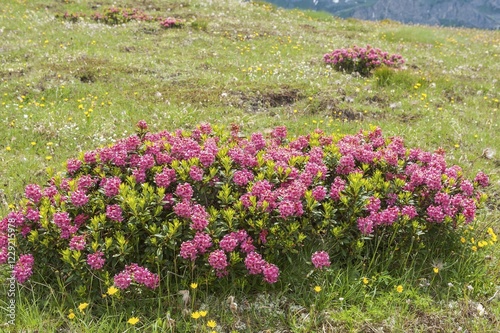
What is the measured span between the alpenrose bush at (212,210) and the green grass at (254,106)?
0.40 m

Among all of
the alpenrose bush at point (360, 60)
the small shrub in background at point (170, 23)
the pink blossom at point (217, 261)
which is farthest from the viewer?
the small shrub in background at point (170, 23)

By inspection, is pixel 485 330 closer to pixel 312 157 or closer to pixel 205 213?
pixel 312 157

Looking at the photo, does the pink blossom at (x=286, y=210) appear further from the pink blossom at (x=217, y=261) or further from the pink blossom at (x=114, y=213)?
the pink blossom at (x=114, y=213)

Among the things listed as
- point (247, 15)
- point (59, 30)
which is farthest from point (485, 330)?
point (247, 15)

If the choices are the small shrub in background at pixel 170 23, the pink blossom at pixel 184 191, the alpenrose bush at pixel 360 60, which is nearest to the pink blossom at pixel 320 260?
the pink blossom at pixel 184 191

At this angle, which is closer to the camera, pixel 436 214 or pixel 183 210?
pixel 183 210

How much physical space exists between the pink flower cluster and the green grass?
0.75 ft

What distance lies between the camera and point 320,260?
501 centimetres

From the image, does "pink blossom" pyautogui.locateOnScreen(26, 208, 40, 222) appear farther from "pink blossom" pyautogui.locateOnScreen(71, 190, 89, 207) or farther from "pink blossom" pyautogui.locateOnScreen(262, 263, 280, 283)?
"pink blossom" pyautogui.locateOnScreen(262, 263, 280, 283)

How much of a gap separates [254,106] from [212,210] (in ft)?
25.2

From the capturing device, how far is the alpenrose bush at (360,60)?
15.4 metres

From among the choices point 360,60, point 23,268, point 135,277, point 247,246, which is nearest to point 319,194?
point 247,246

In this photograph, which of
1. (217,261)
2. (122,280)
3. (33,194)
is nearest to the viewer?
(122,280)

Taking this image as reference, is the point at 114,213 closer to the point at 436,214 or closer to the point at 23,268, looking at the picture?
the point at 23,268
